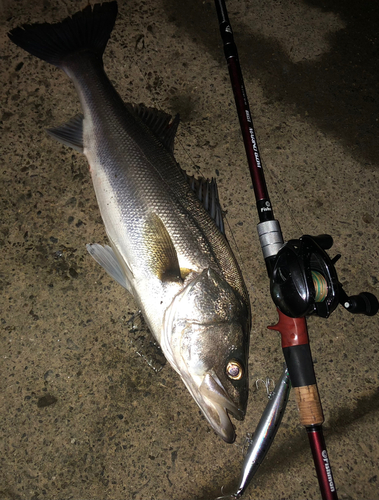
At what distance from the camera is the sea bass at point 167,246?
1784 mm

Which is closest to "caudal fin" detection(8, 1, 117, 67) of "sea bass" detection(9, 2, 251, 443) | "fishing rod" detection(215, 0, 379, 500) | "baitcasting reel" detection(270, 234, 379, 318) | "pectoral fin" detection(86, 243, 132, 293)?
"sea bass" detection(9, 2, 251, 443)

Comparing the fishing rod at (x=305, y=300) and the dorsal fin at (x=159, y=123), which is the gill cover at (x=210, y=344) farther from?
the dorsal fin at (x=159, y=123)

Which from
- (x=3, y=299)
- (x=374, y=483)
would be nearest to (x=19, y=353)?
(x=3, y=299)

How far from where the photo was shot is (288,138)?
8.64 ft

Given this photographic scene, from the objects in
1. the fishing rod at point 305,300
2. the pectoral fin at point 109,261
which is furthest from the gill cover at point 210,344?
the pectoral fin at point 109,261

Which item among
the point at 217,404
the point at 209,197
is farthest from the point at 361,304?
the point at 209,197

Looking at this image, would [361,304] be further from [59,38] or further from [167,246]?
[59,38]

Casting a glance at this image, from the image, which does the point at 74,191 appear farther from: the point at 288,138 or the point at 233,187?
the point at 288,138

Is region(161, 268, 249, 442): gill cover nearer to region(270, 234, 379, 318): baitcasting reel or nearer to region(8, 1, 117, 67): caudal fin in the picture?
region(270, 234, 379, 318): baitcasting reel

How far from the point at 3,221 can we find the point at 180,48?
1931 millimetres

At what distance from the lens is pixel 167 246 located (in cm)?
187

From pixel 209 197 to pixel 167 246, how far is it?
0.46 metres

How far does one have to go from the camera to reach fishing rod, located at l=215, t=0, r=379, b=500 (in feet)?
5.54

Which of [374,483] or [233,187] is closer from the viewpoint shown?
→ [374,483]
